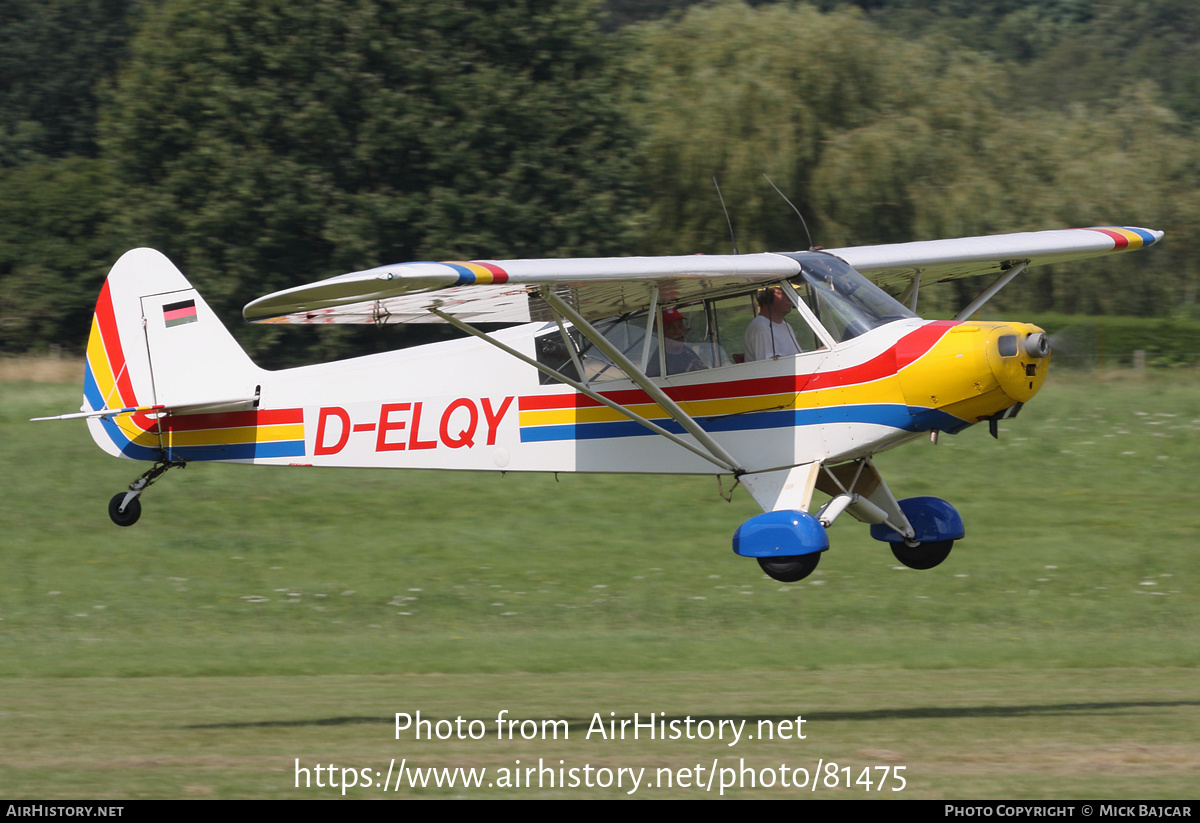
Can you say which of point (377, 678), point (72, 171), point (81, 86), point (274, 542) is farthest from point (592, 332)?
point (81, 86)

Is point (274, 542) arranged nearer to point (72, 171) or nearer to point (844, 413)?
point (844, 413)

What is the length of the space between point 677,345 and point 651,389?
531 mm

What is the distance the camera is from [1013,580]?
18.8m

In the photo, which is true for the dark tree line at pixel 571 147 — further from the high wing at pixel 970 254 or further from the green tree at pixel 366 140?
the high wing at pixel 970 254

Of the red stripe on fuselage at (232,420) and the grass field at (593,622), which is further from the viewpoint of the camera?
the red stripe on fuselage at (232,420)

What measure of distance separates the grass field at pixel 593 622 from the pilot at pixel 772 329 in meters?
2.91

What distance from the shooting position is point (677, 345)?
434 inches

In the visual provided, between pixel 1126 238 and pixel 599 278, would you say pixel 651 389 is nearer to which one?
pixel 599 278

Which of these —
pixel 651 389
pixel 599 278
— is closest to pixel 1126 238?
pixel 651 389

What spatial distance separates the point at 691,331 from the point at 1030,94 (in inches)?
2728

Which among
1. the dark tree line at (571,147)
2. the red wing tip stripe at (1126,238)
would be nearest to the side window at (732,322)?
the red wing tip stripe at (1126,238)

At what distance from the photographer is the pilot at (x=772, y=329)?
421 inches

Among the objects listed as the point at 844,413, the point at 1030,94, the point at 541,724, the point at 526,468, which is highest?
the point at 844,413

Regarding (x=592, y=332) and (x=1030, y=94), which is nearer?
(x=592, y=332)
